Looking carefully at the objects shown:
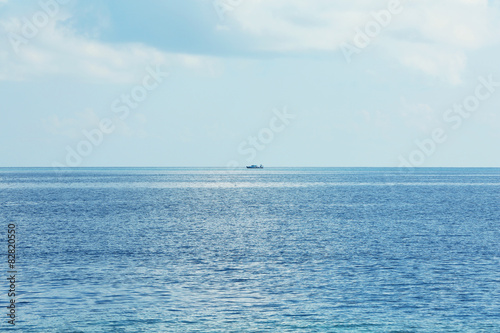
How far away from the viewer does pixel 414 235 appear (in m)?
69.2

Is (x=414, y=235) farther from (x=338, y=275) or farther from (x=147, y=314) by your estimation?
(x=147, y=314)

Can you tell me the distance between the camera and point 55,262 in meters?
49.5

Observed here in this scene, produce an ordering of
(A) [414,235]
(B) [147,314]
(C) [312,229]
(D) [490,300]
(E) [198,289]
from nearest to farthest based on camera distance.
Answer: (B) [147,314] < (D) [490,300] < (E) [198,289] < (A) [414,235] < (C) [312,229]

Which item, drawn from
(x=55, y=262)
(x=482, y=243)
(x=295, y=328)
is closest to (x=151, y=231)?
(x=55, y=262)

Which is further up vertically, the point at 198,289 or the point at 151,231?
the point at 151,231

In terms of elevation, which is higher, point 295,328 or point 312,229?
point 312,229

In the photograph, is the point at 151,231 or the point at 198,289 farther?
the point at 151,231

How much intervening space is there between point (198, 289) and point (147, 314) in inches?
233

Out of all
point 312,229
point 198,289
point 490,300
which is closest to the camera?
point 490,300

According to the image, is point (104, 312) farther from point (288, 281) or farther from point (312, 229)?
point (312, 229)

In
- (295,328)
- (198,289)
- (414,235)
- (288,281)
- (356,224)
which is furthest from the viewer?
(356,224)

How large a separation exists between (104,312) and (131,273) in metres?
10.7

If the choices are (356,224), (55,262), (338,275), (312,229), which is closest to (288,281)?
(338,275)

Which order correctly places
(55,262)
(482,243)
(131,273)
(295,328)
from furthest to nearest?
(482,243) < (55,262) < (131,273) < (295,328)
